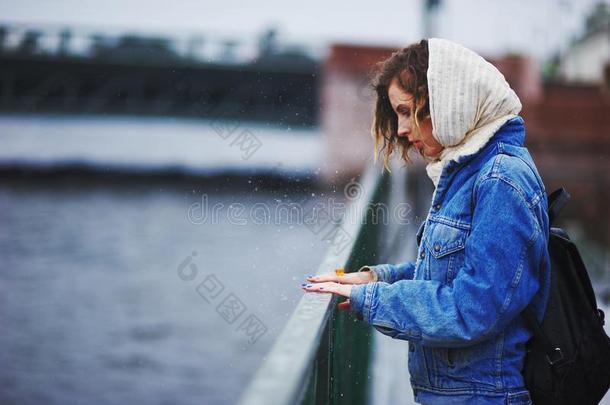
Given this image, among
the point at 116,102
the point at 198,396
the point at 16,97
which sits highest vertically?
the point at 16,97

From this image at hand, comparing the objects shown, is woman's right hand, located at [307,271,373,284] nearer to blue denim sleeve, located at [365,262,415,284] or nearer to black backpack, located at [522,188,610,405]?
blue denim sleeve, located at [365,262,415,284]

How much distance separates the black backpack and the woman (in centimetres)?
3

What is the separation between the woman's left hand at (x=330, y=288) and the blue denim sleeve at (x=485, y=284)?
0.17 meters

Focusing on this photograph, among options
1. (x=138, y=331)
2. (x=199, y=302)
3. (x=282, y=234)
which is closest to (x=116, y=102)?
(x=282, y=234)

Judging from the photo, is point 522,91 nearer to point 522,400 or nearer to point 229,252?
point 229,252

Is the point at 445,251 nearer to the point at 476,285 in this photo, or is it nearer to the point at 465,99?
the point at 476,285

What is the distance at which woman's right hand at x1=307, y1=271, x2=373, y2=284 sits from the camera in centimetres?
216

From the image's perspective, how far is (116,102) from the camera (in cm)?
3678

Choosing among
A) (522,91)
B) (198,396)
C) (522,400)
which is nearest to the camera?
(522,400)

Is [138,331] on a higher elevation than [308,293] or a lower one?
lower

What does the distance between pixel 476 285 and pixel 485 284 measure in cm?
2

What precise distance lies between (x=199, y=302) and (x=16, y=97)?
21.6m

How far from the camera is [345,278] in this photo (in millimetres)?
2195

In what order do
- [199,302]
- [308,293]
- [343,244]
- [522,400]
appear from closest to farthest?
[522,400]
[308,293]
[343,244]
[199,302]
